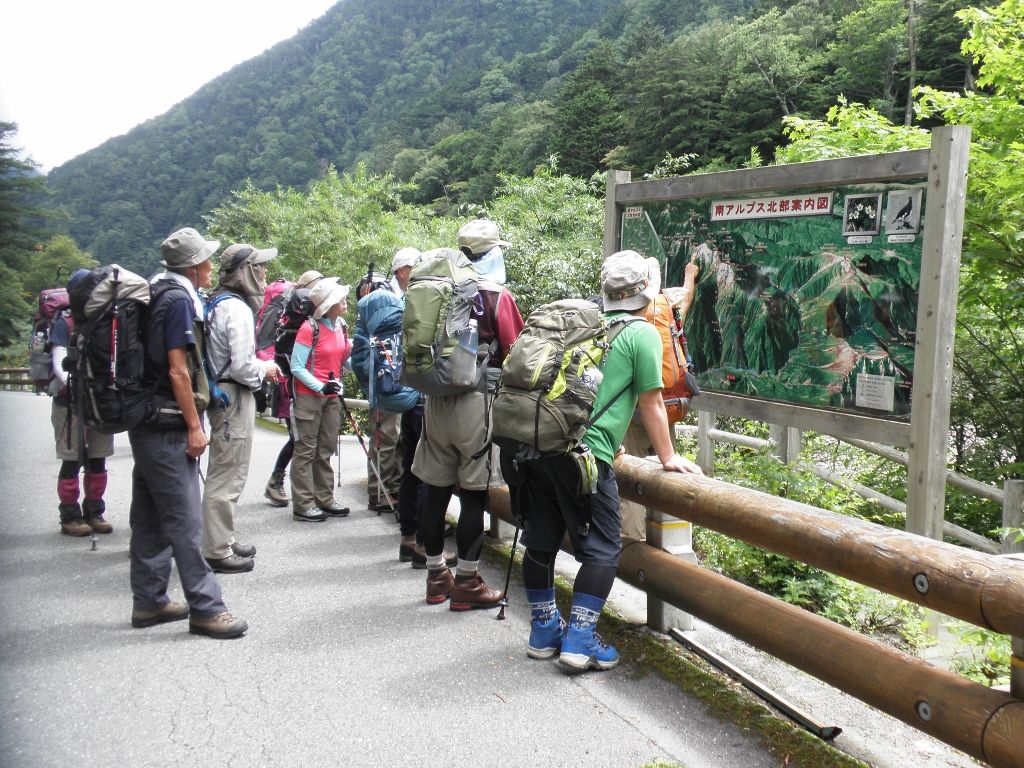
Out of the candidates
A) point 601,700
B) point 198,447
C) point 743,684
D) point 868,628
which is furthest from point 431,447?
point 868,628

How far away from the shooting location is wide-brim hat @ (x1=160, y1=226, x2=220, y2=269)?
4215 millimetres

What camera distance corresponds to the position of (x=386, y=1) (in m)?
153

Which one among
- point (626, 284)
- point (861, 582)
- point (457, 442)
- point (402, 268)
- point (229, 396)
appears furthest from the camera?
point (402, 268)

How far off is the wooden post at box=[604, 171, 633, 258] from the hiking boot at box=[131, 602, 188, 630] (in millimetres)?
3533

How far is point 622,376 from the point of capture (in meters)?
3.65

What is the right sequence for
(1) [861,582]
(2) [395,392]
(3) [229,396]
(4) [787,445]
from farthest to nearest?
(4) [787,445] < (2) [395,392] < (3) [229,396] < (1) [861,582]

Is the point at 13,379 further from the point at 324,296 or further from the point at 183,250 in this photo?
the point at 183,250

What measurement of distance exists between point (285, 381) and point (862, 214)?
15.5 ft

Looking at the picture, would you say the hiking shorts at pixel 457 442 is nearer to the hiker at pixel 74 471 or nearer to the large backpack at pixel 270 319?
the large backpack at pixel 270 319

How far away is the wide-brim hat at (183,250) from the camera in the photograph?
4.21 m

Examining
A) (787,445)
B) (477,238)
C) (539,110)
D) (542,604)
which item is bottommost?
(542,604)

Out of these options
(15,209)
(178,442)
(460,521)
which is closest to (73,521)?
(178,442)

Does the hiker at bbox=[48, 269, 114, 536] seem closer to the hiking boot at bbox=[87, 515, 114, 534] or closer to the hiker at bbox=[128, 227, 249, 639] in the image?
the hiking boot at bbox=[87, 515, 114, 534]

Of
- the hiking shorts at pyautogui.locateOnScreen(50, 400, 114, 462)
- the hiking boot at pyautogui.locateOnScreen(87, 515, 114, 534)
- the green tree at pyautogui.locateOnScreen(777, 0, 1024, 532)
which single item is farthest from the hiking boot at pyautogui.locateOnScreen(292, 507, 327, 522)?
the green tree at pyautogui.locateOnScreen(777, 0, 1024, 532)
